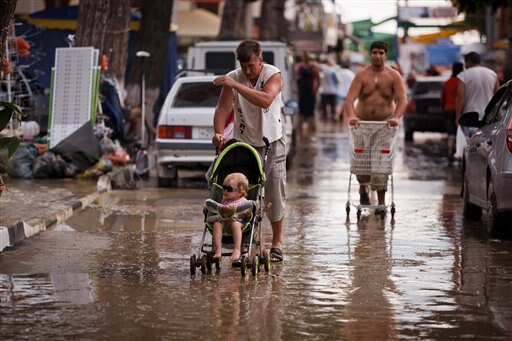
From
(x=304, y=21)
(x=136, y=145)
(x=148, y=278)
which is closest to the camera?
(x=148, y=278)

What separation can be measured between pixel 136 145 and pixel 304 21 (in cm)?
6877

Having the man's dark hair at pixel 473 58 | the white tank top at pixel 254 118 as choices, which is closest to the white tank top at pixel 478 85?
the man's dark hair at pixel 473 58

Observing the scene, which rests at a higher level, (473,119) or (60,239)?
(473,119)

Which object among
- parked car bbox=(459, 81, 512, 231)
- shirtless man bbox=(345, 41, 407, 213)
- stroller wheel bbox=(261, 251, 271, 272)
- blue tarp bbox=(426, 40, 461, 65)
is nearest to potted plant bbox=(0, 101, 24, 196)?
stroller wheel bbox=(261, 251, 271, 272)

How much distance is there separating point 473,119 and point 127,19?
10.4m

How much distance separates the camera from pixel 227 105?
1116 centimetres

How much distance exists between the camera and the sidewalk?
12742 mm

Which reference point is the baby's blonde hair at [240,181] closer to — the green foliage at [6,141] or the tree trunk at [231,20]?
the green foliage at [6,141]

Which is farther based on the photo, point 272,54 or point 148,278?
point 272,54

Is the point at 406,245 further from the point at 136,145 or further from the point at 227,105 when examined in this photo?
the point at 136,145

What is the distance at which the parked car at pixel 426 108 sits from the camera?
33.4 metres

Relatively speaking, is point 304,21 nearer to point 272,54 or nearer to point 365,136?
point 272,54

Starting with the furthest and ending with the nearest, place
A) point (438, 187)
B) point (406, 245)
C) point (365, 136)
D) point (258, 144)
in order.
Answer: point (438, 187) < point (365, 136) < point (406, 245) < point (258, 144)

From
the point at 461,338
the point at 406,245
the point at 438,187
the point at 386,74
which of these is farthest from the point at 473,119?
the point at 461,338
